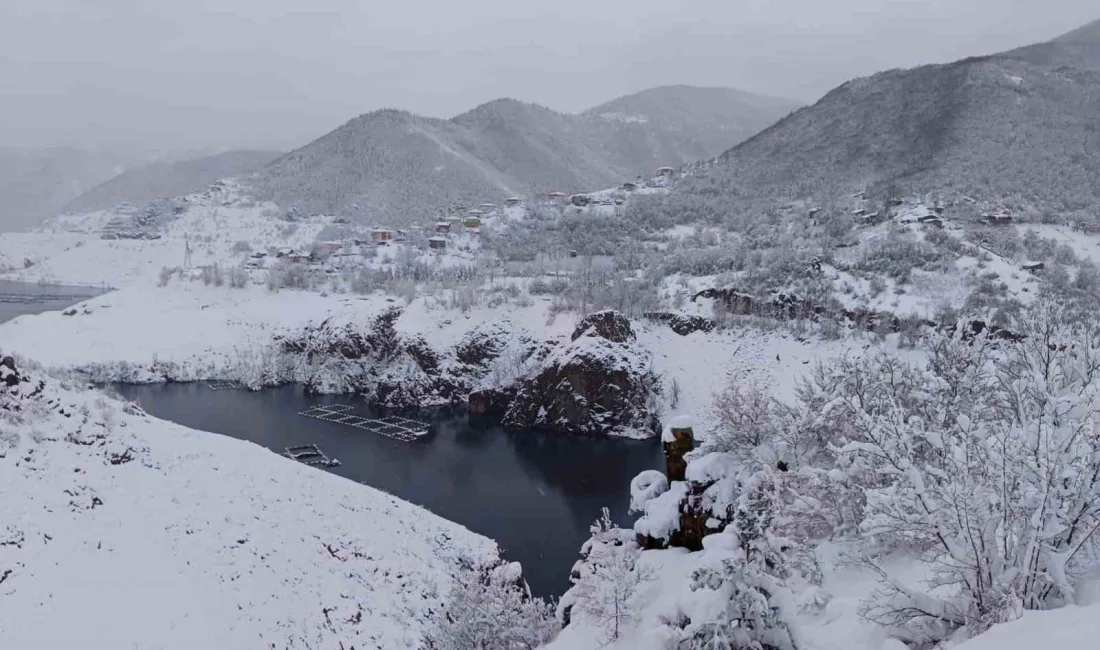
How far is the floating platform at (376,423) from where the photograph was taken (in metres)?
48.8

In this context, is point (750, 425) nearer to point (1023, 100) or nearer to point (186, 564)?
point (186, 564)

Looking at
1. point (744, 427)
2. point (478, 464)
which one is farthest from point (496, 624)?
point (478, 464)

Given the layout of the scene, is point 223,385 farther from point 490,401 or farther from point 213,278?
point 490,401

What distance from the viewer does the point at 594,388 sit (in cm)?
5059

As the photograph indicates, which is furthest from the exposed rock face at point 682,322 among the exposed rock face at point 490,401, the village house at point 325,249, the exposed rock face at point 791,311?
the village house at point 325,249

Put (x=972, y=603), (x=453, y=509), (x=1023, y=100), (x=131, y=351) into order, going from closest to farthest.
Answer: (x=972, y=603)
(x=453, y=509)
(x=131, y=351)
(x=1023, y=100)

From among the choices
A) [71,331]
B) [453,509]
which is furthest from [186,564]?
[71,331]

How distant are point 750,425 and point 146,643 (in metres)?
15.6

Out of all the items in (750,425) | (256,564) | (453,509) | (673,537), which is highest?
(750,425)

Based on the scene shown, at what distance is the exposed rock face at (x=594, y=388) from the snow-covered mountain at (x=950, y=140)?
49.7 meters

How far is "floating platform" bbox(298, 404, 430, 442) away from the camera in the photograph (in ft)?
160

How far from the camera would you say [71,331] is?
65.8 metres

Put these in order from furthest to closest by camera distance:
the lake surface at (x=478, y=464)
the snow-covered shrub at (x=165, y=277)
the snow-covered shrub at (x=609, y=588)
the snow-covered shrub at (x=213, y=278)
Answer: the snow-covered shrub at (x=165, y=277) < the snow-covered shrub at (x=213, y=278) < the lake surface at (x=478, y=464) < the snow-covered shrub at (x=609, y=588)

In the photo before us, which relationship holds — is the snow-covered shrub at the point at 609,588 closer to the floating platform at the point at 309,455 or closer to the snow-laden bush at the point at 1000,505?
the snow-laden bush at the point at 1000,505
